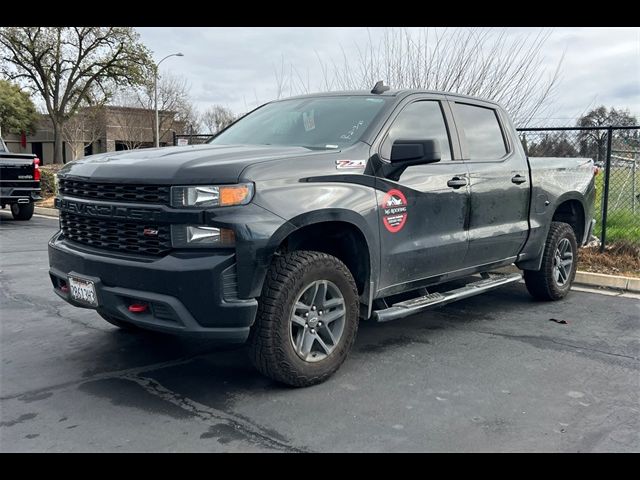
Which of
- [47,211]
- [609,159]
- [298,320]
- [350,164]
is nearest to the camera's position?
[298,320]

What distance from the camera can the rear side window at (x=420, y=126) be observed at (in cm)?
447

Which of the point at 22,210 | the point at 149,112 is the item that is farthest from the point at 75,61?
the point at 22,210

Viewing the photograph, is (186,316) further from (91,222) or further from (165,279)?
(91,222)

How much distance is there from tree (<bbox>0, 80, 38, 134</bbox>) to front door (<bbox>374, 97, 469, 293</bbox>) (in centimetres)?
4961

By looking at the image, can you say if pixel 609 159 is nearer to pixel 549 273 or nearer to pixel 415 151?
pixel 549 273

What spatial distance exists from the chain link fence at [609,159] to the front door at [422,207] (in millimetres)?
3522

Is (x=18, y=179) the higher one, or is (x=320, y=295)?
(x=18, y=179)

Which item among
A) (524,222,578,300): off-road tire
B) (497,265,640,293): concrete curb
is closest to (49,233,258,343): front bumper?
(524,222,578,300): off-road tire

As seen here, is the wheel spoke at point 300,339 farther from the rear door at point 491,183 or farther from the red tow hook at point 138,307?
the rear door at point 491,183

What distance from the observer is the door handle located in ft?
15.7

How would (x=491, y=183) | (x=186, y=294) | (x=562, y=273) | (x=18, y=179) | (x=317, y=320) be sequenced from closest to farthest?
1. (x=186, y=294)
2. (x=317, y=320)
3. (x=491, y=183)
4. (x=562, y=273)
5. (x=18, y=179)

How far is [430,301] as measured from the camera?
182 inches

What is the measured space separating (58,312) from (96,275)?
7.24 feet

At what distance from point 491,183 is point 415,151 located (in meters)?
1.43
